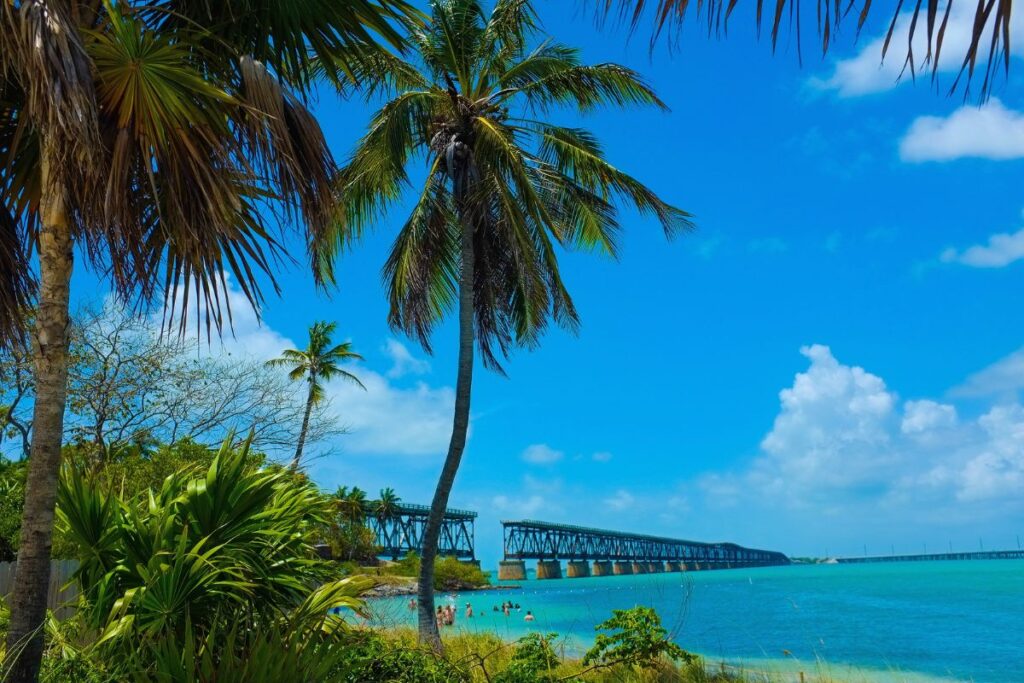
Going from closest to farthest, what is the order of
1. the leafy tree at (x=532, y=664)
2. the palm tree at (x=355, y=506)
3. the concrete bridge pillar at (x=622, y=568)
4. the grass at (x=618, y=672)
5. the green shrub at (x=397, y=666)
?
the green shrub at (x=397, y=666) → the leafy tree at (x=532, y=664) → the grass at (x=618, y=672) → the palm tree at (x=355, y=506) → the concrete bridge pillar at (x=622, y=568)

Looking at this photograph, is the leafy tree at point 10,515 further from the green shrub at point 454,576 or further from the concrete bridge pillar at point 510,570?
the concrete bridge pillar at point 510,570

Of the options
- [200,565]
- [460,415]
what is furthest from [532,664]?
[460,415]

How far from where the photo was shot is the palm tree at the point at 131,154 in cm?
495

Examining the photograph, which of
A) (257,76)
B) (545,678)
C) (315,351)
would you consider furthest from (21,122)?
(315,351)

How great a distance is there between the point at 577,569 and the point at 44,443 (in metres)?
121

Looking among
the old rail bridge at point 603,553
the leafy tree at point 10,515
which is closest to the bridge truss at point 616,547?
the old rail bridge at point 603,553

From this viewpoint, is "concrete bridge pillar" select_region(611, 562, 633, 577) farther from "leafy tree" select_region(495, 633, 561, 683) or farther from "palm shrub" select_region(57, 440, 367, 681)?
"palm shrub" select_region(57, 440, 367, 681)

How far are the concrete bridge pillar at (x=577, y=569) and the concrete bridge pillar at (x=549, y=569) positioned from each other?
24.5 ft

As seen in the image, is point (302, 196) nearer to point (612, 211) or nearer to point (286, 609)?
point (286, 609)

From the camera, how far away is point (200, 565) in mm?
6059

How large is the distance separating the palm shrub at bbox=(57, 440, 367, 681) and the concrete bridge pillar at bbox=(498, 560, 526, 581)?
9423 centimetres

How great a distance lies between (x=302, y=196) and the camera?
18.8 feet

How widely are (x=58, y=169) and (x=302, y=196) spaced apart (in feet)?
4.97

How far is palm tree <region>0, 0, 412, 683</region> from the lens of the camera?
195 inches
